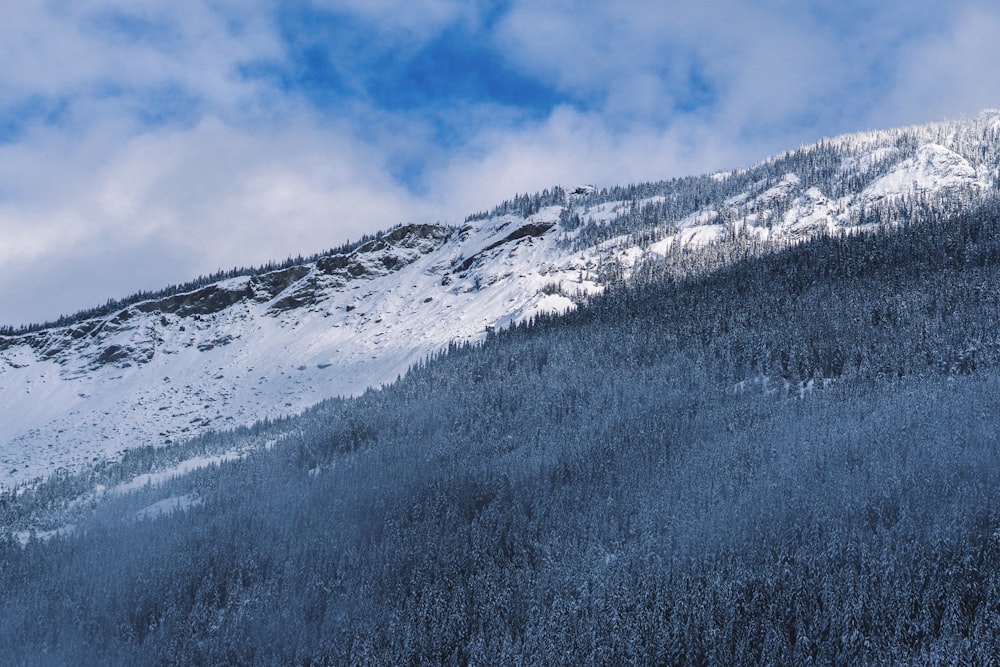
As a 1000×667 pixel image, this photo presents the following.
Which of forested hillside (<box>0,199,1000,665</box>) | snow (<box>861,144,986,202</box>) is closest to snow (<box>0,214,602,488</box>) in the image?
forested hillside (<box>0,199,1000,665</box>)

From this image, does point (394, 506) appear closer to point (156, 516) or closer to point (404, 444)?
point (404, 444)

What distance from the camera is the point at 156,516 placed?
213ft

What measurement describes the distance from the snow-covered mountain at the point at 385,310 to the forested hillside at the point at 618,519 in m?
37.8

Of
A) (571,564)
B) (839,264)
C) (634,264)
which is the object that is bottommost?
(571,564)

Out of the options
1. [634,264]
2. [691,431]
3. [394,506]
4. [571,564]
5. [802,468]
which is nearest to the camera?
[571,564]

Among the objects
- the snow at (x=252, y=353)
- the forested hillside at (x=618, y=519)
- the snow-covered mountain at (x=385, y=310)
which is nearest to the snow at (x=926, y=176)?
the snow-covered mountain at (x=385, y=310)

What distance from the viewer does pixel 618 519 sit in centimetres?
4819

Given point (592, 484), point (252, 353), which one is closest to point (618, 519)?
point (592, 484)

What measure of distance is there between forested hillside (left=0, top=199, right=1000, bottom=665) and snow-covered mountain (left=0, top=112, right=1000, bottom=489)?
37772mm

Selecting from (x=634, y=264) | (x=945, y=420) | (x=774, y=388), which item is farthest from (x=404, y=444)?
(x=634, y=264)

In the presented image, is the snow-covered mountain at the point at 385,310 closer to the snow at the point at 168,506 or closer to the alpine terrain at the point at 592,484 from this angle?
the alpine terrain at the point at 592,484

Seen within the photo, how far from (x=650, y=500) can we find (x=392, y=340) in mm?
103108

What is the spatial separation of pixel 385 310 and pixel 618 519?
12814cm

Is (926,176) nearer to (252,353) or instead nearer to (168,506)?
(252,353)
